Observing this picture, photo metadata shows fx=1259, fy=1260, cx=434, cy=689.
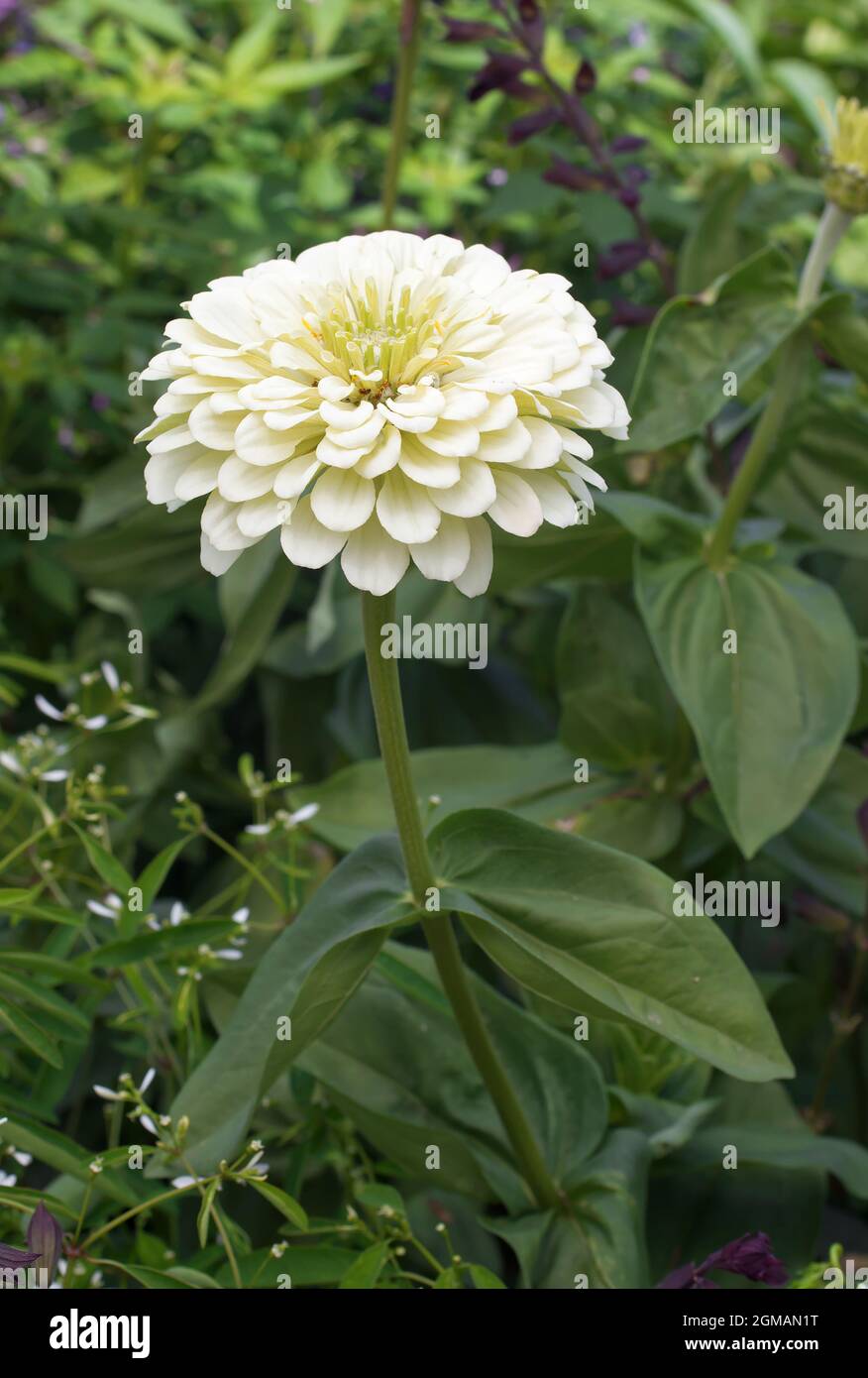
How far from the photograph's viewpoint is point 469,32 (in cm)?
94

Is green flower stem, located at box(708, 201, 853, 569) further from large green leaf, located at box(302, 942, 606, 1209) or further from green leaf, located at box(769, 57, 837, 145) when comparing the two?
green leaf, located at box(769, 57, 837, 145)

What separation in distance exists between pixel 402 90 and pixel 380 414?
0.63m

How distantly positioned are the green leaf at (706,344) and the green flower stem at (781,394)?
2 centimetres

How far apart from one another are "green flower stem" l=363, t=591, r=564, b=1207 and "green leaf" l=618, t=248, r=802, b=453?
0.31 m

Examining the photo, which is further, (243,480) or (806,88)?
(806,88)

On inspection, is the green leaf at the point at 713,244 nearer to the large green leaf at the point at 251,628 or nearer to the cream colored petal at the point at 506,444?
the large green leaf at the point at 251,628

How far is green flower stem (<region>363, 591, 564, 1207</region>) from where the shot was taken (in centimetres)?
52

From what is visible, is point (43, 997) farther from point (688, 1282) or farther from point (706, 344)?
point (706, 344)

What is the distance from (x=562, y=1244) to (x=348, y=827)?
29cm

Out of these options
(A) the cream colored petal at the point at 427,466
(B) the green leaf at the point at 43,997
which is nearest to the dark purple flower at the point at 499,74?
(A) the cream colored petal at the point at 427,466

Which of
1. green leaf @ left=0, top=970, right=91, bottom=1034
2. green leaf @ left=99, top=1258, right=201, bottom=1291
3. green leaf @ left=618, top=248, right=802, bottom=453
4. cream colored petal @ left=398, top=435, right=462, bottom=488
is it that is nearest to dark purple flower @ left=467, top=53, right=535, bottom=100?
green leaf @ left=618, top=248, right=802, bottom=453

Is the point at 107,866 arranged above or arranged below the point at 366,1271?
above

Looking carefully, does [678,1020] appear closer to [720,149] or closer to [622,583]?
[622,583]

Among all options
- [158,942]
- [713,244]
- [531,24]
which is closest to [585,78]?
[531,24]
